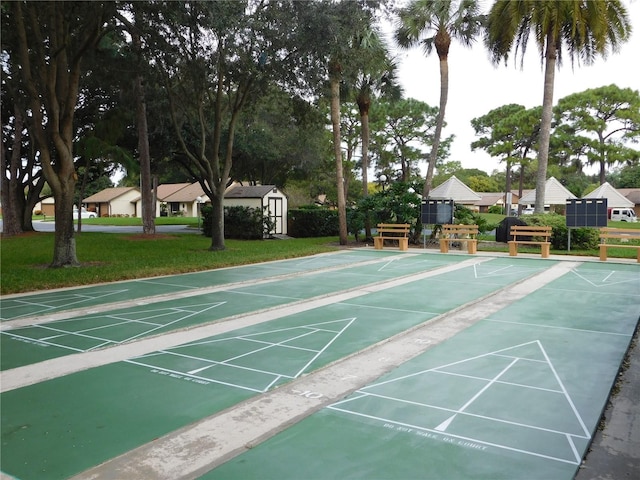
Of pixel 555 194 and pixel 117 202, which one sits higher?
pixel 117 202

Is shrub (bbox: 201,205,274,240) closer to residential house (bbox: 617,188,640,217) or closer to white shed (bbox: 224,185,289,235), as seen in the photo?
white shed (bbox: 224,185,289,235)

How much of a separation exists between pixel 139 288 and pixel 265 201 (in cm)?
1636

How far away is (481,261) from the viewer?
17375 millimetres

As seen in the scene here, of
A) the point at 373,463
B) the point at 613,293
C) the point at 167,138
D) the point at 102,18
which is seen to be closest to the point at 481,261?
the point at 613,293

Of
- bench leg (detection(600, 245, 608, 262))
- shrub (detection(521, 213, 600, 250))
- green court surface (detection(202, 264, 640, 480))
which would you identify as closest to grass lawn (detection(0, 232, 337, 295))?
shrub (detection(521, 213, 600, 250))

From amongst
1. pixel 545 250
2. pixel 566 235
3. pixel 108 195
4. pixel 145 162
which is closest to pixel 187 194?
pixel 108 195

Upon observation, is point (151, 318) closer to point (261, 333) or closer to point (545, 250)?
point (261, 333)

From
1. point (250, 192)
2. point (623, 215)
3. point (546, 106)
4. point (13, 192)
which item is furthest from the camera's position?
point (623, 215)

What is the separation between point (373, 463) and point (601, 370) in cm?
345

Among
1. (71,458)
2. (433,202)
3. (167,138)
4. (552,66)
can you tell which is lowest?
(71,458)

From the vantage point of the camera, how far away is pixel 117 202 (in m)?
72.2

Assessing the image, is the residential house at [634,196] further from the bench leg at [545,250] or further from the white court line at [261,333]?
the white court line at [261,333]

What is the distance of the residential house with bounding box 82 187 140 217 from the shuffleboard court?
6831cm

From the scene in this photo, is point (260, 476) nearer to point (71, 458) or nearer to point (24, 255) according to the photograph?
point (71, 458)
